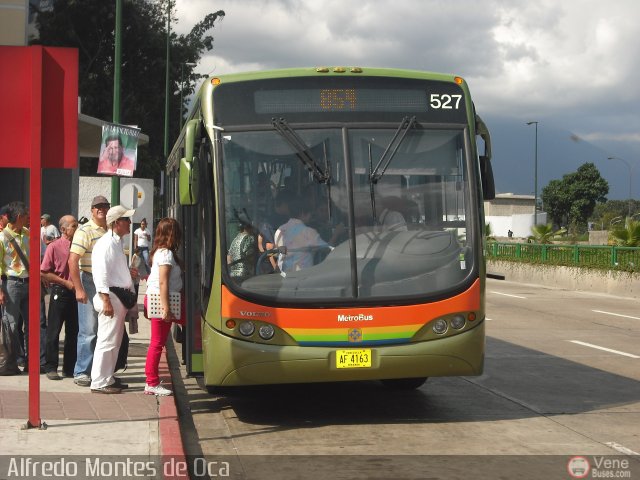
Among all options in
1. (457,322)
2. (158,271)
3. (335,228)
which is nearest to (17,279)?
(158,271)

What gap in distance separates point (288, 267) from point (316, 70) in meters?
1.96

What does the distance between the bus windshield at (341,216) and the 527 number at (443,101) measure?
37 cm

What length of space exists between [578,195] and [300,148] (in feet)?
298

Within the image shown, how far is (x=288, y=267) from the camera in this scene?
8992 millimetres

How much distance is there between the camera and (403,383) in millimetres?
11109

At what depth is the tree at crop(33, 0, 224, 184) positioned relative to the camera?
1949 inches

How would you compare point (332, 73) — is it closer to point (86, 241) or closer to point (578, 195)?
point (86, 241)

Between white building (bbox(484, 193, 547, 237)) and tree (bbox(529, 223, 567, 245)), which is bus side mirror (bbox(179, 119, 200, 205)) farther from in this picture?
white building (bbox(484, 193, 547, 237))

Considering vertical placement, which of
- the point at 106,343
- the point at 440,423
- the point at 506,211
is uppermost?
the point at 506,211

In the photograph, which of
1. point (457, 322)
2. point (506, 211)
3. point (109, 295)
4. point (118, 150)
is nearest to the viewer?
point (457, 322)

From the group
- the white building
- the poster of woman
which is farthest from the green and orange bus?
the white building

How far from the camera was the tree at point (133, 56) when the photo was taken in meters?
49.5

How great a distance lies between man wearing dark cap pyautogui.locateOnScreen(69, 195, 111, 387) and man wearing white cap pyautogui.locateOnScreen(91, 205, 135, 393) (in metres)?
0.45

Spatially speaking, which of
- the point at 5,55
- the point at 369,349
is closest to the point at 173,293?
the point at 369,349
